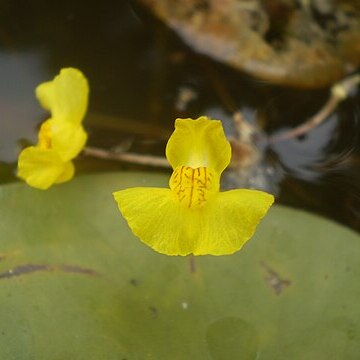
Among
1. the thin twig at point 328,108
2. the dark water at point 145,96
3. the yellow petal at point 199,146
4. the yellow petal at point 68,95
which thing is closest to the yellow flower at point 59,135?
the yellow petal at point 68,95

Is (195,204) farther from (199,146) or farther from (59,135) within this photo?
(59,135)

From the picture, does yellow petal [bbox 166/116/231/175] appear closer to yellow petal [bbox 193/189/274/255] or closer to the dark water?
yellow petal [bbox 193/189/274/255]

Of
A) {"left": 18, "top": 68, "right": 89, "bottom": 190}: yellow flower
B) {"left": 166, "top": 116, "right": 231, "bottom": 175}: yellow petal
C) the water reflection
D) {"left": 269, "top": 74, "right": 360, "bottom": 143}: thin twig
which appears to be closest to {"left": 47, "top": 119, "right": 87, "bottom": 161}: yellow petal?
{"left": 18, "top": 68, "right": 89, "bottom": 190}: yellow flower

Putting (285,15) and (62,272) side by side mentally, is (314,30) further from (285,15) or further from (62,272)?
(62,272)

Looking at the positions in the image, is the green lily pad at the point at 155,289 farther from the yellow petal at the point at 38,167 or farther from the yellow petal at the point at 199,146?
the yellow petal at the point at 199,146

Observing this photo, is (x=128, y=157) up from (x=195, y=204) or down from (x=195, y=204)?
down

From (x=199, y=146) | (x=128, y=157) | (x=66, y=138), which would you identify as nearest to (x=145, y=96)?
(x=128, y=157)
